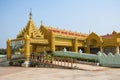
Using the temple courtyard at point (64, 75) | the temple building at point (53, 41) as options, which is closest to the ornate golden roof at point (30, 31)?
the temple building at point (53, 41)

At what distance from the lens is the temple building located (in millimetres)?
25466

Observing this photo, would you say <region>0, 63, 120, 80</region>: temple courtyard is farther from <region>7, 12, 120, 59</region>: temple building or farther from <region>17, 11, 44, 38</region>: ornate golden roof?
<region>17, 11, 44, 38</region>: ornate golden roof

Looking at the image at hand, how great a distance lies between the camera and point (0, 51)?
2441 inches

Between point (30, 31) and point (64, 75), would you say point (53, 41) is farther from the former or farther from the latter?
point (64, 75)

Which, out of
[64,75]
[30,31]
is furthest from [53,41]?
[64,75]

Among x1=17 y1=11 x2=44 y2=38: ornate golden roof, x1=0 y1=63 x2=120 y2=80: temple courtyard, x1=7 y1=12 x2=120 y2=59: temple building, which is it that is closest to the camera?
x1=0 y1=63 x2=120 y2=80: temple courtyard

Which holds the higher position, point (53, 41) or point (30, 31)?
point (30, 31)

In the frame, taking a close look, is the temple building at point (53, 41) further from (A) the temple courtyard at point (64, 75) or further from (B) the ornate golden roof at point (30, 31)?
(A) the temple courtyard at point (64, 75)

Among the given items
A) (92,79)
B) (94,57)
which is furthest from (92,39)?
(92,79)

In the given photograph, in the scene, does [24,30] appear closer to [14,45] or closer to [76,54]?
[14,45]

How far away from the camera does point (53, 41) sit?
2727 centimetres

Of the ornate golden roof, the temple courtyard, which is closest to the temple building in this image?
the ornate golden roof

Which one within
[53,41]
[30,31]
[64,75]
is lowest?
[64,75]

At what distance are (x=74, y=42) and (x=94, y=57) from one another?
7866 millimetres
